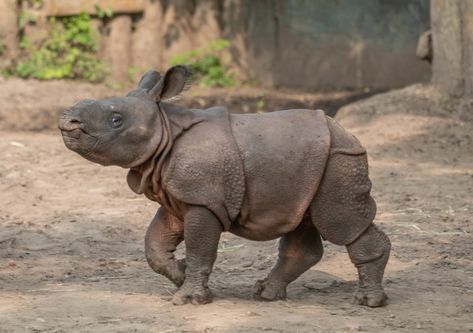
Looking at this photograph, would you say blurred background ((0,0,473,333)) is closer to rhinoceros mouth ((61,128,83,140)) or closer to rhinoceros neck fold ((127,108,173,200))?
rhinoceros neck fold ((127,108,173,200))

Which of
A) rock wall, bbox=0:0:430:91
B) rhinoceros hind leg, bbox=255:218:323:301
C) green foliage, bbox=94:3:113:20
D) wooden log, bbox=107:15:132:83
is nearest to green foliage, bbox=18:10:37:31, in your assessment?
green foliage, bbox=94:3:113:20


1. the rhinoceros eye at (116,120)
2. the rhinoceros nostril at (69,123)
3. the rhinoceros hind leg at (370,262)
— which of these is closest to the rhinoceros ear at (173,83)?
the rhinoceros eye at (116,120)

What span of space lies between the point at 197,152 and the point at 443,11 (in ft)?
23.6

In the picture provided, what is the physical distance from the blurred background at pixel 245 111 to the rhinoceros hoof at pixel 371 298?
0.10m

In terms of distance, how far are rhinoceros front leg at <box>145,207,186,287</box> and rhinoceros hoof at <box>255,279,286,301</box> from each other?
49 centimetres

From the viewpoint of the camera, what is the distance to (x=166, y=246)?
658 cm

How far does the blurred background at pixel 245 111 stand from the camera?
6.35 m

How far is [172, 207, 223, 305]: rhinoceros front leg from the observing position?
Answer: 623 centimetres

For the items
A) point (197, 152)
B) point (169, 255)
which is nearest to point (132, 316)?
point (169, 255)

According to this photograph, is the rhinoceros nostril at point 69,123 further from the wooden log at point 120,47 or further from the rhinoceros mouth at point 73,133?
the wooden log at point 120,47

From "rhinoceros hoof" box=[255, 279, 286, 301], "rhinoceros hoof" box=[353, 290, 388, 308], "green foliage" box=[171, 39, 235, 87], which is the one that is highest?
"rhinoceros hoof" box=[353, 290, 388, 308]

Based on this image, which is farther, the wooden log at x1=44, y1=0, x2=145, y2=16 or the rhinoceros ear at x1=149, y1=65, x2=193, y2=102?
the wooden log at x1=44, y1=0, x2=145, y2=16

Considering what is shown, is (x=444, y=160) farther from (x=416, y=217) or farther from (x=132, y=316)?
(x=132, y=316)

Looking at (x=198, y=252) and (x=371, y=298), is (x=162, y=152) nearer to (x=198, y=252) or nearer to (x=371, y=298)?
(x=198, y=252)
